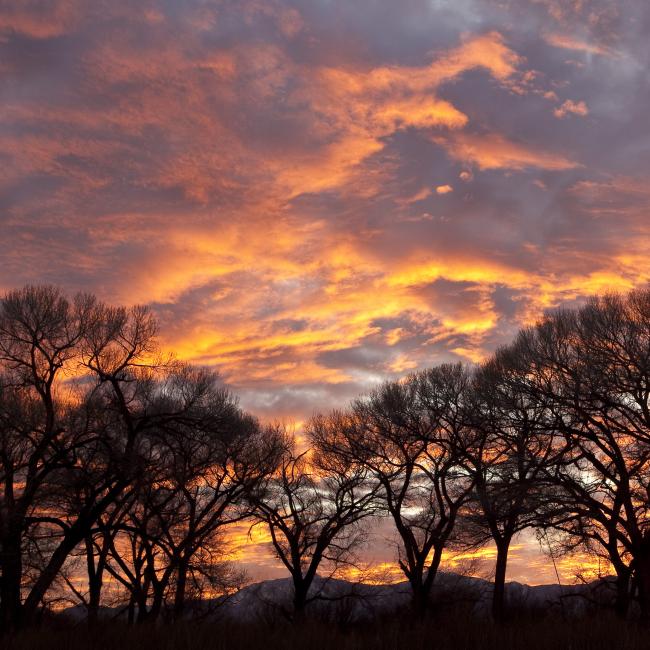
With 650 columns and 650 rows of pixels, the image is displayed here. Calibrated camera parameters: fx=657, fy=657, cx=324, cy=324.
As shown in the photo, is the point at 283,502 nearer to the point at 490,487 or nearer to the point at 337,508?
the point at 337,508

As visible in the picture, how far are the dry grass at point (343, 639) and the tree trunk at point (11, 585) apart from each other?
12.7 m

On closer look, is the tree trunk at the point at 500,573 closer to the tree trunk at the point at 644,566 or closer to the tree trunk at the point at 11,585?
the tree trunk at the point at 644,566

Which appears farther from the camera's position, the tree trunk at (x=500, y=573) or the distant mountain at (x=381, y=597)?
the distant mountain at (x=381, y=597)

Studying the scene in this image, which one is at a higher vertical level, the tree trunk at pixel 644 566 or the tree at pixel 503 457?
the tree at pixel 503 457

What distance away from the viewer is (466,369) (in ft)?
97.7

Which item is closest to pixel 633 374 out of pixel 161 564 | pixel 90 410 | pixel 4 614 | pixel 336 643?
pixel 336 643

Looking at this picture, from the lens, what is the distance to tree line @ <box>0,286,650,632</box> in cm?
2162

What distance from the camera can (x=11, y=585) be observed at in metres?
21.2

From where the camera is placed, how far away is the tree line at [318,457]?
21.6 metres

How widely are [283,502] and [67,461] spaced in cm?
1413

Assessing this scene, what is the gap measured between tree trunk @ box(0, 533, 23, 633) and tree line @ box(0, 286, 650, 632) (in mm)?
65

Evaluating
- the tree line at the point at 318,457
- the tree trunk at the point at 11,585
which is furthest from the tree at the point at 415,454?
the tree trunk at the point at 11,585

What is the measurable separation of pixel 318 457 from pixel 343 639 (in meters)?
26.0

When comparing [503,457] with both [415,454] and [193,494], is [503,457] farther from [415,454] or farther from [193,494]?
[193,494]
